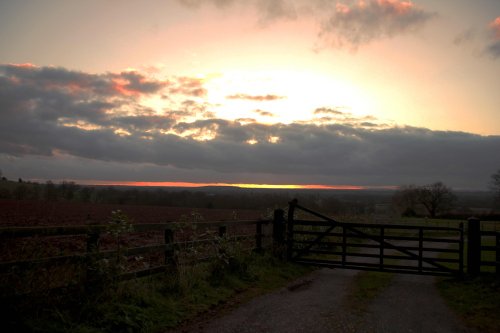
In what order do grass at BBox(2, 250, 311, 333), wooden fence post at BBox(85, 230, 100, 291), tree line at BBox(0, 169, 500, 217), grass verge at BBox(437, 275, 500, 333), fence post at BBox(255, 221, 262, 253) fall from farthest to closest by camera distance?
tree line at BBox(0, 169, 500, 217) → fence post at BBox(255, 221, 262, 253) → grass verge at BBox(437, 275, 500, 333) → wooden fence post at BBox(85, 230, 100, 291) → grass at BBox(2, 250, 311, 333)

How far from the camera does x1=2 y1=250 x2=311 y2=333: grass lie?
5662mm

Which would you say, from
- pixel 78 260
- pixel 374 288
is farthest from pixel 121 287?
pixel 374 288

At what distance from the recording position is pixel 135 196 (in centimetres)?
9412

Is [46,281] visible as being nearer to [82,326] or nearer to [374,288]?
[82,326]

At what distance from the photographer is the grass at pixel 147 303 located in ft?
18.6

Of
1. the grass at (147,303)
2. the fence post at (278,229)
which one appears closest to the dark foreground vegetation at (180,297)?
the grass at (147,303)

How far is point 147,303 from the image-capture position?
285 inches

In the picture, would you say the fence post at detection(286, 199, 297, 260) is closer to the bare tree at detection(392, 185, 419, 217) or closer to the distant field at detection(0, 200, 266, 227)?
the distant field at detection(0, 200, 266, 227)

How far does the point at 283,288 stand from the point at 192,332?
170 inches

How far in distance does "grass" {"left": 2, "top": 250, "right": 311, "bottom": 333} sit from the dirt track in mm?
565

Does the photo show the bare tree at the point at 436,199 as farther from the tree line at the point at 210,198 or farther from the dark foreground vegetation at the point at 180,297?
the dark foreground vegetation at the point at 180,297

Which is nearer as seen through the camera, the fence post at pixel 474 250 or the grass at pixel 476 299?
the grass at pixel 476 299

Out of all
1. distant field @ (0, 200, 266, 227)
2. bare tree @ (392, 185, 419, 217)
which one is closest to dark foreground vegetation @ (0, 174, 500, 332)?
distant field @ (0, 200, 266, 227)

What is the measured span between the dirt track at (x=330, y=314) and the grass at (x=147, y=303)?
57 cm
